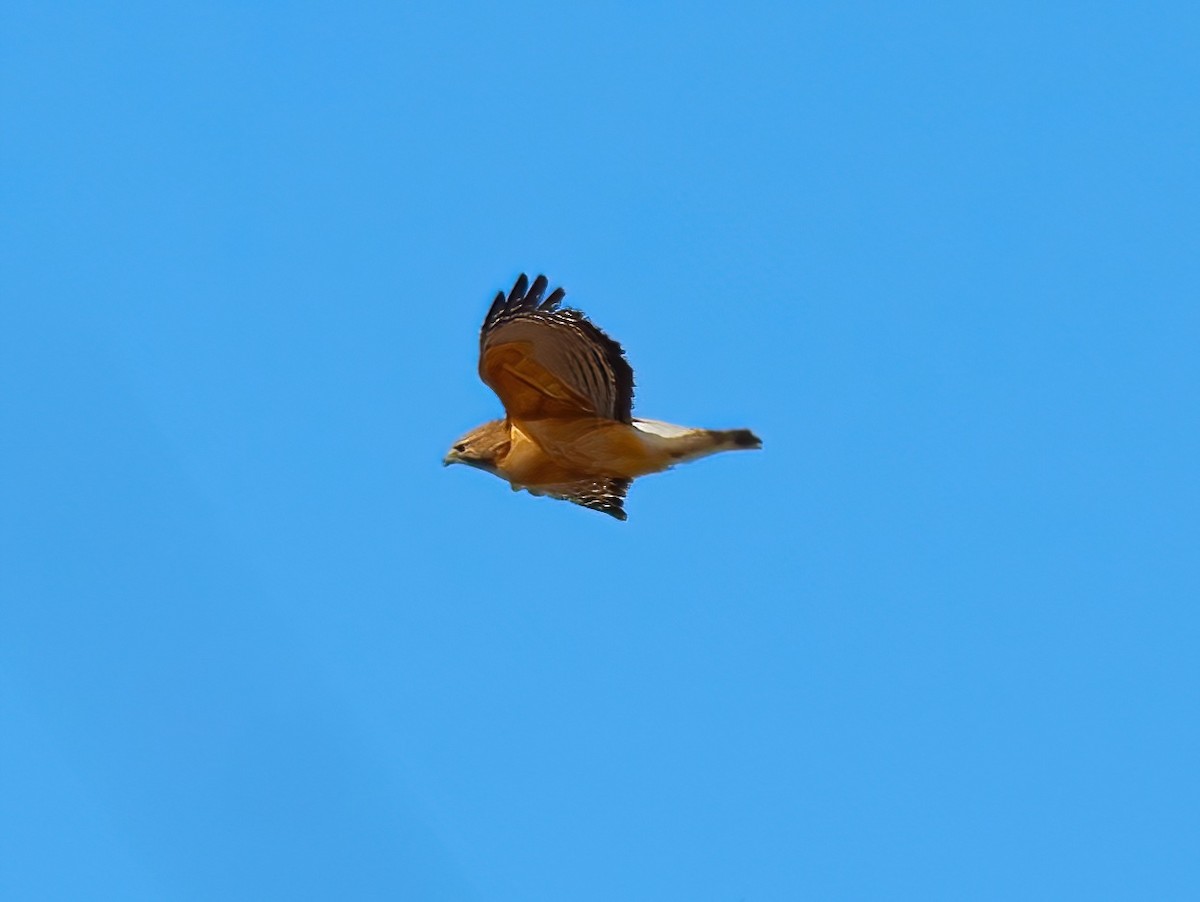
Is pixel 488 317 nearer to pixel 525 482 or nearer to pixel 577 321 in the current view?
pixel 577 321

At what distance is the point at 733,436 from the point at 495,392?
7.36 feet

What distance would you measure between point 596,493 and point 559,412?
1688 millimetres

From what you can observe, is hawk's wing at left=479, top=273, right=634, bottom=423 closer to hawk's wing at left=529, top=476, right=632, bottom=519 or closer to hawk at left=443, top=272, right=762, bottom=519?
hawk at left=443, top=272, right=762, bottom=519

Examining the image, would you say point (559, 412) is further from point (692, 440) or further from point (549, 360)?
point (692, 440)

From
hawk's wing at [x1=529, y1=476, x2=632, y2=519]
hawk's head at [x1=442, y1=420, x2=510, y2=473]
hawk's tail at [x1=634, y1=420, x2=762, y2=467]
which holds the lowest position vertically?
hawk's head at [x1=442, y1=420, x2=510, y2=473]

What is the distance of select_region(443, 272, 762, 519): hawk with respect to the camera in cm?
1631

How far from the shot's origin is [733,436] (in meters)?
16.3

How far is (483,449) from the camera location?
685 inches

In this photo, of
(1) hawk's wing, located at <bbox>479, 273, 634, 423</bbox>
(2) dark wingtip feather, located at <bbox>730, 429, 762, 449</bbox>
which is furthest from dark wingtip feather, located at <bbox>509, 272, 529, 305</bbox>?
(2) dark wingtip feather, located at <bbox>730, 429, 762, 449</bbox>

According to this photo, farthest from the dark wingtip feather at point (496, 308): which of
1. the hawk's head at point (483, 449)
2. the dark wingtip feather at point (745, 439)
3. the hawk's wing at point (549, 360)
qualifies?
the dark wingtip feather at point (745, 439)

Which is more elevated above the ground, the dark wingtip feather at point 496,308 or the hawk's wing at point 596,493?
the hawk's wing at point 596,493

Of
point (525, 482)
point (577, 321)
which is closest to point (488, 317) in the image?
point (577, 321)

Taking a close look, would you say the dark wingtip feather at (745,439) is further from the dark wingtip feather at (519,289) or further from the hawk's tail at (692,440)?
the dark wingtip feather at (519,289)

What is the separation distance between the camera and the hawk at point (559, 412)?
53.5ft
